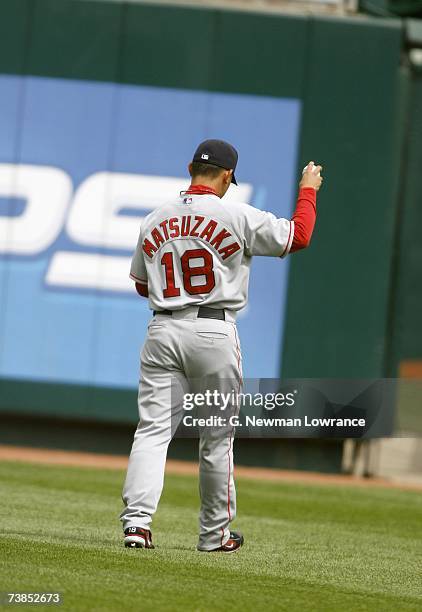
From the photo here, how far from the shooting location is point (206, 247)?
230 inches

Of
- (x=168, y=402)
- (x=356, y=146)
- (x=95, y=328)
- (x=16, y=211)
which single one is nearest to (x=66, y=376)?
(x=95, y=328)

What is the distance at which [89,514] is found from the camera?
26.1 feet

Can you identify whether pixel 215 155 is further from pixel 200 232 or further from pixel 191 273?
pixel 191 273

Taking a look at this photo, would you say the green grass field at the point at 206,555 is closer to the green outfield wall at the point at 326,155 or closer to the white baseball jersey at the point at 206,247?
the white baseball jersey at the point at 206,247

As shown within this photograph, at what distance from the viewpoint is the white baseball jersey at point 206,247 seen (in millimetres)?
5828

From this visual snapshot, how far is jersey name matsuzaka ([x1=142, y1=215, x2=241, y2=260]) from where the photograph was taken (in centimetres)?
583

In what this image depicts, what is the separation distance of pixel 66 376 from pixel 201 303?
8568 mm

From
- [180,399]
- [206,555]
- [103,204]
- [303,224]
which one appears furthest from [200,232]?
[103,204]

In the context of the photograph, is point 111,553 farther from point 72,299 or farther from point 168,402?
point 72,299

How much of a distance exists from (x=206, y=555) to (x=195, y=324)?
3.52 feet

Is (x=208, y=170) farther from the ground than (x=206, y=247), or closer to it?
farther from the ground

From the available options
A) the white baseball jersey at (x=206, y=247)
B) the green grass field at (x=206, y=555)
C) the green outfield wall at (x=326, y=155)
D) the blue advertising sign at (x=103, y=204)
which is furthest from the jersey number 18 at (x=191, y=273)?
the green outfield wall at (x=326, y=155)

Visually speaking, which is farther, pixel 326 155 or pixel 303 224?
pixel 326 155

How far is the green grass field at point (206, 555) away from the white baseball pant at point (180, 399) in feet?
0.79
